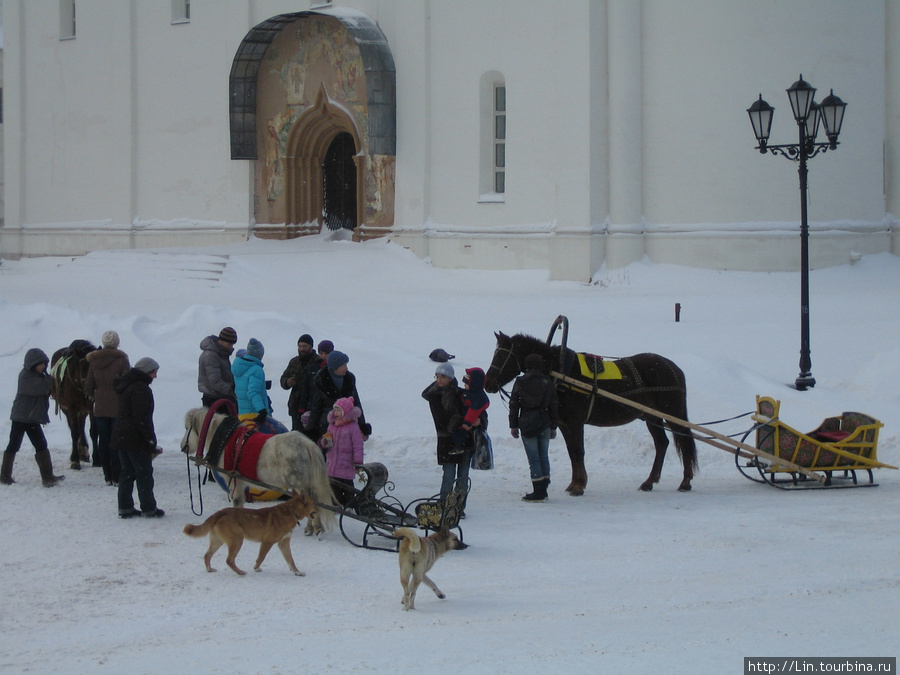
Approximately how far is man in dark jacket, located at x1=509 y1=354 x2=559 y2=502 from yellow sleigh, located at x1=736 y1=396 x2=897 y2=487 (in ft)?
6.58

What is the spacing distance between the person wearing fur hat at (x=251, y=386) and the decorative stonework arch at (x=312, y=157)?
17852 mm

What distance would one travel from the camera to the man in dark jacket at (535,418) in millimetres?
10266

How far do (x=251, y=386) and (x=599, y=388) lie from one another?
10.5 ft

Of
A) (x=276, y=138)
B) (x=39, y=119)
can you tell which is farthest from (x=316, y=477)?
(x=39, y=119)

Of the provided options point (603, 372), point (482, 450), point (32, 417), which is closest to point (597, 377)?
point (603, 372)

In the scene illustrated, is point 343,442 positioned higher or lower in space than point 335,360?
lower

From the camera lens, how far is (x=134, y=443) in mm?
9422

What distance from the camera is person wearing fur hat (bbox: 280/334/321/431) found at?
1006 cm

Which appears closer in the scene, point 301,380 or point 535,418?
point 535,418

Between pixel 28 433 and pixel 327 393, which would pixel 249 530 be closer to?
pixel 327 393

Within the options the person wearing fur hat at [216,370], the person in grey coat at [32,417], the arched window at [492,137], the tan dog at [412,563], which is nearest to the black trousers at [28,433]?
the person in grey coat at [32,417]

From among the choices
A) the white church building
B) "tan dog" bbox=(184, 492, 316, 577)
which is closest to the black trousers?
"tan dog" bbox=(184, 492, 316, 577)

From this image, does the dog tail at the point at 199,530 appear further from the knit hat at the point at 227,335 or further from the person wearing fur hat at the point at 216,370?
the knit hat at the point at 227,335

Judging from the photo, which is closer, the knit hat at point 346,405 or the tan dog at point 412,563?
the tan dog at point 412,563
